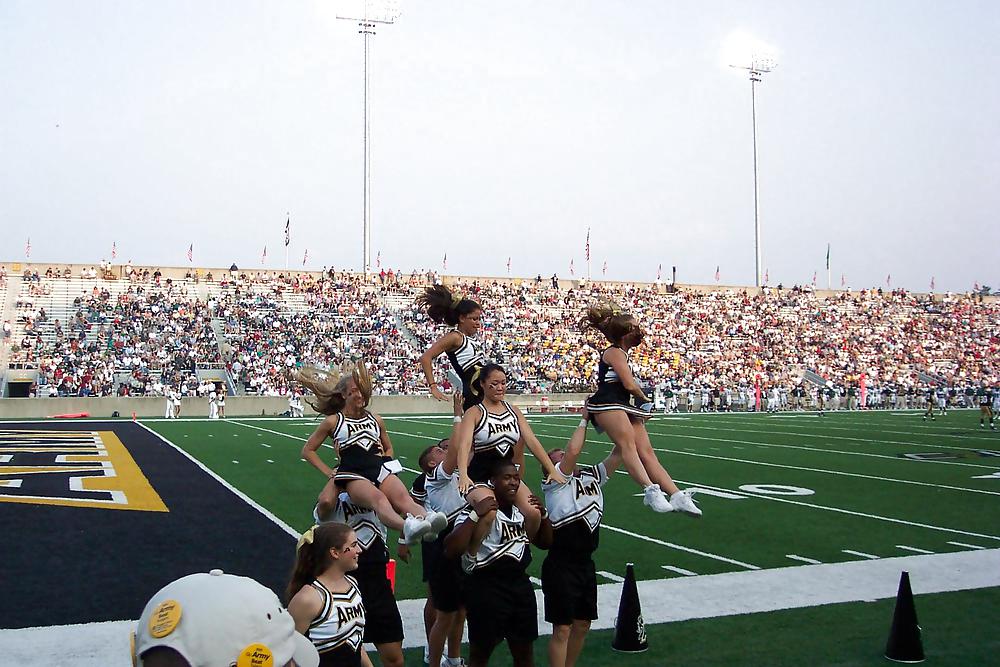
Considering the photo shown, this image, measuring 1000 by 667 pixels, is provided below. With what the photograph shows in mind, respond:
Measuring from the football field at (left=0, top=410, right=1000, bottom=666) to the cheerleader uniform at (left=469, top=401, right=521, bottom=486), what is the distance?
1367 millimetres

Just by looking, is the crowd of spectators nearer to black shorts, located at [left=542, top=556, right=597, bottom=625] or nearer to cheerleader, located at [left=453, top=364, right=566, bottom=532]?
cheerleader, located at [left=453, top=364, right=566, bottom=532]

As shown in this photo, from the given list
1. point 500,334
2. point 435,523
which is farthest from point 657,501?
point 500,334

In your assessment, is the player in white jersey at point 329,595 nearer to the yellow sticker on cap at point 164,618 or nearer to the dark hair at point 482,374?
the dark hair at point 482,374

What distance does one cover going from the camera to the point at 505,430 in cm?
545

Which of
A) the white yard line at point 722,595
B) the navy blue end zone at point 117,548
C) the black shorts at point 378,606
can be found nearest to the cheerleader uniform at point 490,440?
the black shorts at point 378,606

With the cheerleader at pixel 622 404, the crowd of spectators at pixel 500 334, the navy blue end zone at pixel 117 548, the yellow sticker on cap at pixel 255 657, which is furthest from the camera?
the crowd of spectators at pixel 500 334

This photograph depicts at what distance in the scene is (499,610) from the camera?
15.3 ft

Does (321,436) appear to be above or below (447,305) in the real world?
below

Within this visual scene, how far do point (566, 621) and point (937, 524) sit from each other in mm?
7557

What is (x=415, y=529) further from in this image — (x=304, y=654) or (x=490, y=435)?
(x=304, y=654)

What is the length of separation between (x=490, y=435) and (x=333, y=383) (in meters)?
1.07

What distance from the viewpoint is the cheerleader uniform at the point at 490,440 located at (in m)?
5.41

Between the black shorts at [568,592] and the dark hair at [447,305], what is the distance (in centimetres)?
210

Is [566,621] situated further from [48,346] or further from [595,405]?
[48,346]
